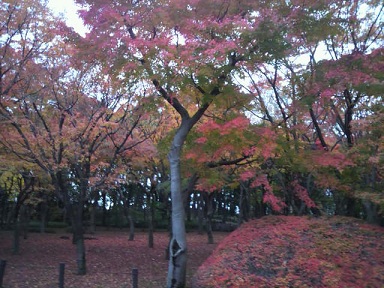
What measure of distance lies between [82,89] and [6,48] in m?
2.95

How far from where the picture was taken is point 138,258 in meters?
19.3

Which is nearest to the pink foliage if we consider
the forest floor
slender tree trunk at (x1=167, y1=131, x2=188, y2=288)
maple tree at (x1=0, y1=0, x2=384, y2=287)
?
maple tree at (x1=0, y1=0, x2=384, y2=287)

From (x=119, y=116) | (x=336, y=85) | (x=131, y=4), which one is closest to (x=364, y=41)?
(x=336, y=85)

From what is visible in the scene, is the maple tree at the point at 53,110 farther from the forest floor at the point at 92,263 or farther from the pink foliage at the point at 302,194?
the pink foliage at the point at 302,194

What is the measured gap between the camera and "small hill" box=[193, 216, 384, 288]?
8.65 m

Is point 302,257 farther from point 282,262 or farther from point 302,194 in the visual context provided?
point 302,194

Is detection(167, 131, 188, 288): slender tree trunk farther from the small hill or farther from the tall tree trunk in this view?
the tall tree trunk

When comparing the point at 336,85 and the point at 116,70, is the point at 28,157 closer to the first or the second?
the point at 116,70

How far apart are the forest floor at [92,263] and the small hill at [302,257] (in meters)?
2.06

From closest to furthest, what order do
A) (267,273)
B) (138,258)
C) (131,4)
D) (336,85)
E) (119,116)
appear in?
(267,273) → (131,4) → (336,85) → (119,116) → (138,258)

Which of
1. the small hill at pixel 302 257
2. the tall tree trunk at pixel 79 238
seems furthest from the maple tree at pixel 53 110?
the small hill at pixel 302 257

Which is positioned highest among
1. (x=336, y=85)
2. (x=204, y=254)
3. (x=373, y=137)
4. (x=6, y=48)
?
(x=6, y=48)

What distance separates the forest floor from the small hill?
206 cm

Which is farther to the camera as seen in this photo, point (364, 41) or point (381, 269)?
point (364, 41)
